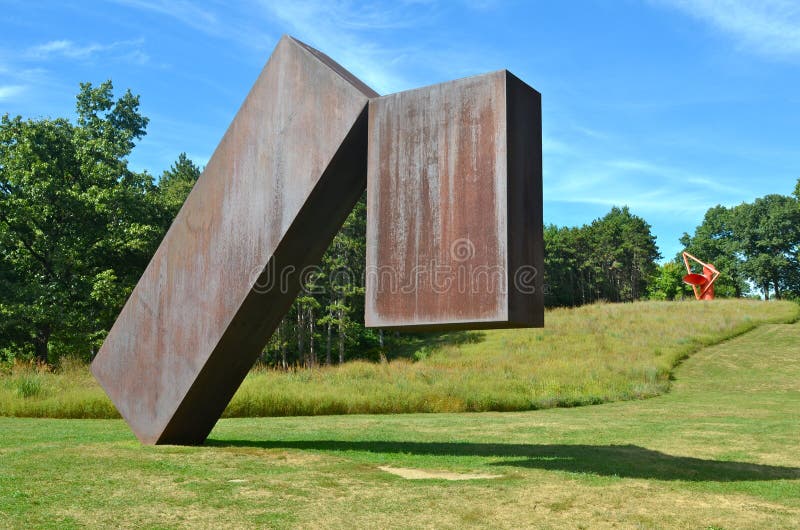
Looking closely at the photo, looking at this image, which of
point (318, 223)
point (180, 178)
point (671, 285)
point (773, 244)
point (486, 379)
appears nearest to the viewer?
Answer: point (318, 223)

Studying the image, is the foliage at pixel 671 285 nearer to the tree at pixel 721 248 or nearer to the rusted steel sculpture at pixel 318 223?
the tree at pixel 721 248

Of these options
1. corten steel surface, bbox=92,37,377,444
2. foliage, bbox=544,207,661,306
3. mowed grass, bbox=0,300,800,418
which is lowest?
mowed grass, bbox=0,300,800,418

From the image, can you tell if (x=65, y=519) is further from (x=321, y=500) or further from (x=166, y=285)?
(x=166, y=285)

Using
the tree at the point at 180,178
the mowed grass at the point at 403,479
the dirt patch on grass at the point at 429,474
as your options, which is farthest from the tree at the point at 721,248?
the dirt patch on grass at the point at 429,474

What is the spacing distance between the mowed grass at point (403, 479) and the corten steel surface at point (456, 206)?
5.14 feet

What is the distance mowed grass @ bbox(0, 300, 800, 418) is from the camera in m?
14.1

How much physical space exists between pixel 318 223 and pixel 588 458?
4.05 meters

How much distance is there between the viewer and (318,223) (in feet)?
25.3

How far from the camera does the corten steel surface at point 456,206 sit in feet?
20.1

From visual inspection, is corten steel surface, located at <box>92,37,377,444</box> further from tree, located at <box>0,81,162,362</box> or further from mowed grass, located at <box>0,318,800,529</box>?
tree, located at <box>0,81,162,362</box>

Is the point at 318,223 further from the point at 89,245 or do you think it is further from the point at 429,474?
the point at 89,245

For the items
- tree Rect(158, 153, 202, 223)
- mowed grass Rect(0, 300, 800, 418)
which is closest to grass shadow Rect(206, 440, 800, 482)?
mowed grass Rect(0, 300, 800, 418)

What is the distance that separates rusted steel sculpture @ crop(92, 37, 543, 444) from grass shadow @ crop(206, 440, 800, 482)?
1.45m

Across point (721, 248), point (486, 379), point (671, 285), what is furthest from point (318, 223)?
point (721, 248)
